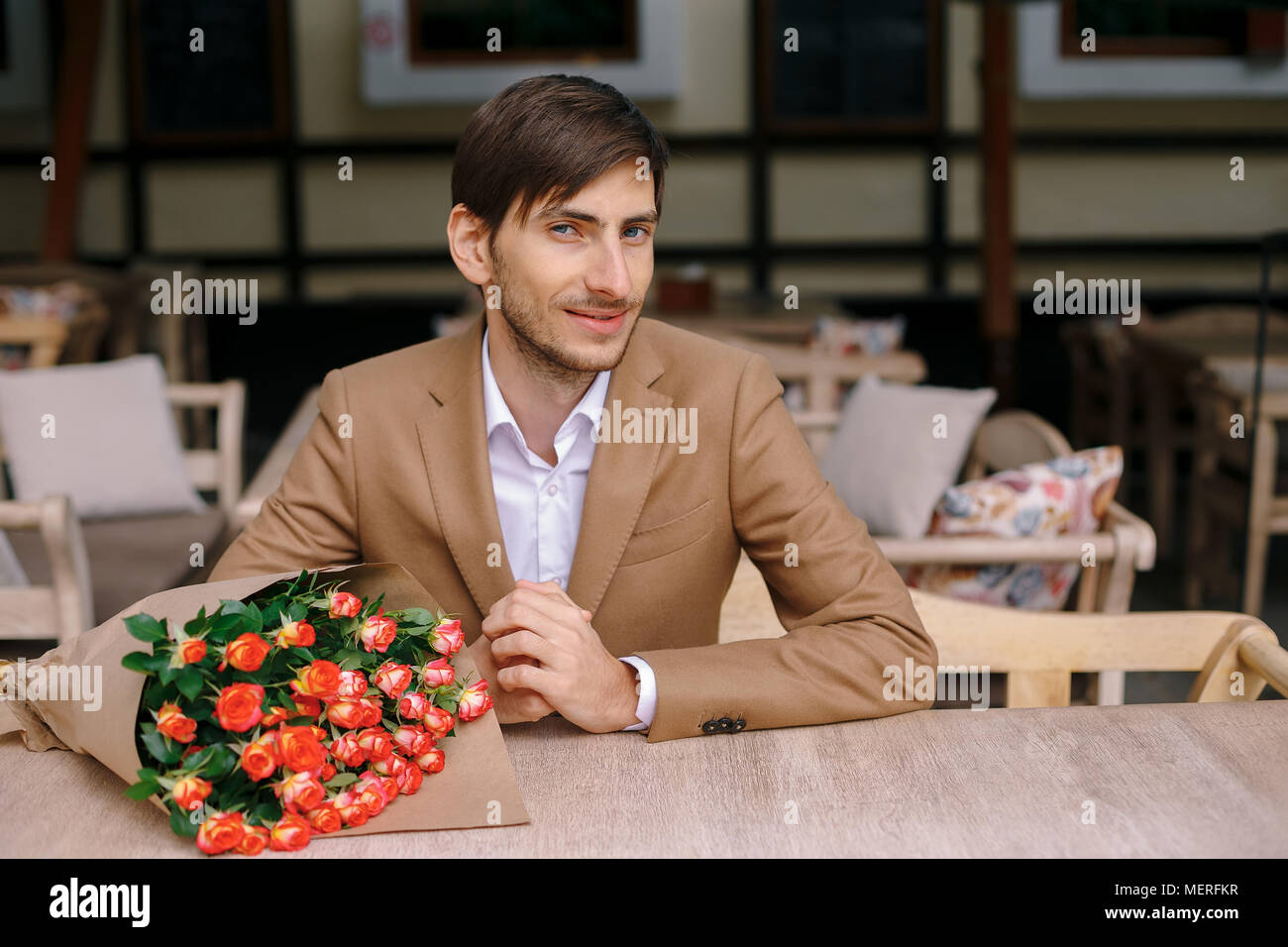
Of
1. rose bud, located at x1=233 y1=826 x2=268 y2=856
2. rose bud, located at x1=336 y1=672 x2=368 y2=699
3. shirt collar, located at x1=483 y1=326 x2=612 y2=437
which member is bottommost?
rose bud, located at x1=233 y1=826 x2=268 y2=856

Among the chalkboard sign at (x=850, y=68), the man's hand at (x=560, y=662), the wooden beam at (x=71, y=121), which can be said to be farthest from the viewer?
the chalkboard sign at (x=850, y=68)

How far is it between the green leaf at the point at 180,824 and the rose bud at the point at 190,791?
1 cm

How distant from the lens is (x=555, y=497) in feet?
5.81

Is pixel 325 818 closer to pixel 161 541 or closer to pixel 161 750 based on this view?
pixel 161 750

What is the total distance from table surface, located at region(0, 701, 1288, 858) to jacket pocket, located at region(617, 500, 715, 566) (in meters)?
0.32

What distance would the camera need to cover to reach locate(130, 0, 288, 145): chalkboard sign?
25.1 ft

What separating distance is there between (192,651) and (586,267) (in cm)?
67

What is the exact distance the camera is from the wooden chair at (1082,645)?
1.68 meters

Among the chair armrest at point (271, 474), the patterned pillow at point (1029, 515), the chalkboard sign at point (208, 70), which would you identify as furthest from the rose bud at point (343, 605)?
the chalkboard sign at point (208, 70)

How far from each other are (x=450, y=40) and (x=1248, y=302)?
485 centimetres

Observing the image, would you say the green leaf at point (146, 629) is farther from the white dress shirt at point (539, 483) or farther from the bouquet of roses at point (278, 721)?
the white dress shirt at point (539, 483)

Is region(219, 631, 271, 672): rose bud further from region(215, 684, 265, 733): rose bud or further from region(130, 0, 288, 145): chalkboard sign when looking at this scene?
region(130, 0, 288, 145): chalkboard sign

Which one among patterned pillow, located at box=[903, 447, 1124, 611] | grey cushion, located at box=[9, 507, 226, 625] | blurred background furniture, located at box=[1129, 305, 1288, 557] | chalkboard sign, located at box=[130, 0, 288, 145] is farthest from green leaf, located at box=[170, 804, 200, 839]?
chalkboard sign, located at box=[130, 0, 288, 145]
